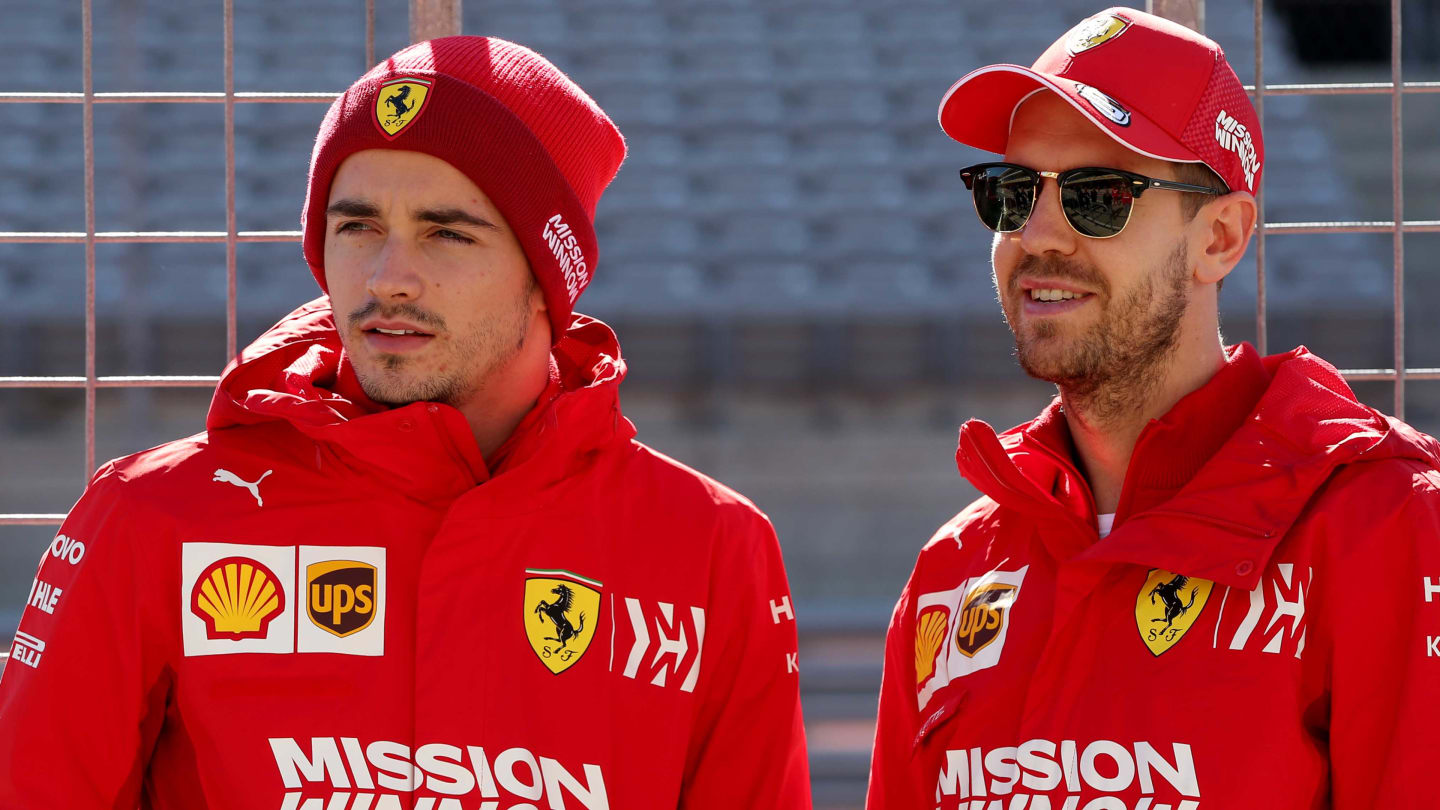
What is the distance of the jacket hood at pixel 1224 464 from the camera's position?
1538 mm

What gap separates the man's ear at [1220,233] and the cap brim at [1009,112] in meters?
0.07

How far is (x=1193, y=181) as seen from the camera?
1.75 meters

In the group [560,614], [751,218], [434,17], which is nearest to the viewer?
[560,614]

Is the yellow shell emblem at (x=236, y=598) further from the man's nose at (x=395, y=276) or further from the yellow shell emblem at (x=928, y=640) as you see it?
the yellow shell emblem at (x=928, y=640)

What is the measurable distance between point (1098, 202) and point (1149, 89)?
143mm

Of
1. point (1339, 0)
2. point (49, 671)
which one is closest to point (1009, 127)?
point (49, 671)

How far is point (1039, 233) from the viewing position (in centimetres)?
175

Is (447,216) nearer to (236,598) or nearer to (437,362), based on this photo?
(437,362)

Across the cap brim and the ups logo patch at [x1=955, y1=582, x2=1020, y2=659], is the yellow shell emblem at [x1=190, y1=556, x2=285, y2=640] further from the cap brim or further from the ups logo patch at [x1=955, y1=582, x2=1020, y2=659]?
the cap brim

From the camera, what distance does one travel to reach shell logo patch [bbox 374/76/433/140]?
1.70 metres

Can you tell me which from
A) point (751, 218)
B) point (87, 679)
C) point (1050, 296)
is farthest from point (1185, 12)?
point (751, 218)

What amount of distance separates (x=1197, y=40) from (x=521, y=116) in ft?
2.67

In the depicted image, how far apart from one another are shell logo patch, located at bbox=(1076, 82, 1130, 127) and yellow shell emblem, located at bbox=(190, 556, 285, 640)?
1.06 m

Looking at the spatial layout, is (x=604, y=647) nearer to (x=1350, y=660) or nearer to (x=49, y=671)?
(x=49, y=671)
